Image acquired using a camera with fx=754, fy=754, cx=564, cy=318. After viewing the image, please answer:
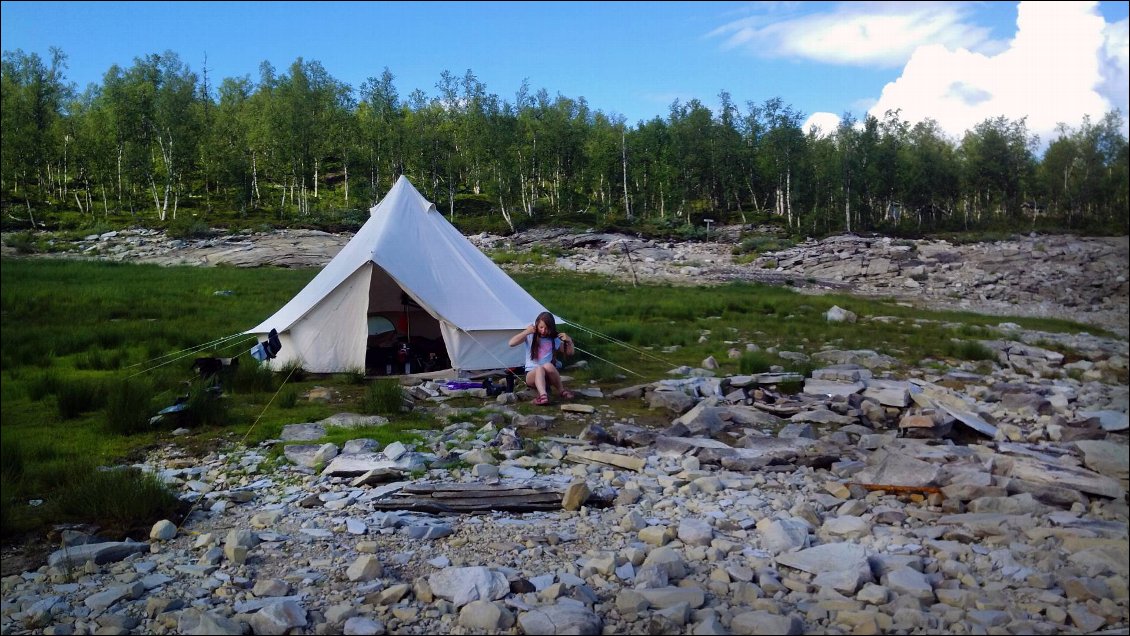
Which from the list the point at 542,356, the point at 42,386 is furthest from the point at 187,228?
the point at 542,356

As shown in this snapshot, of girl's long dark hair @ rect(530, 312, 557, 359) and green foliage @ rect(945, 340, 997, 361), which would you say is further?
green foliage @ rect(945, 340, 997, 361)

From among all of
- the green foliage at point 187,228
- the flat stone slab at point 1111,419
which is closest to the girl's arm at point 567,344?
the flat stone slab at point 1111,419

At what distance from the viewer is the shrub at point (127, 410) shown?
7863 mm

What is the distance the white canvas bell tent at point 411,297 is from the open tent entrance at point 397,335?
12.5 inches

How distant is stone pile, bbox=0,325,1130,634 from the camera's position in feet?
13.0

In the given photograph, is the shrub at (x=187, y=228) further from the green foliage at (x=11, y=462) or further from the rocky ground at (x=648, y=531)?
the green foliage at (x=11, y=462)

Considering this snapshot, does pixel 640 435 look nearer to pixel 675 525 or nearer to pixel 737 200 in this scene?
pixel 675 525

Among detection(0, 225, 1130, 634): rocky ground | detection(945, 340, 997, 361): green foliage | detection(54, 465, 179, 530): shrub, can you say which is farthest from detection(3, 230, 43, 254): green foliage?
detection(945, 340, 997, 361): green foliage

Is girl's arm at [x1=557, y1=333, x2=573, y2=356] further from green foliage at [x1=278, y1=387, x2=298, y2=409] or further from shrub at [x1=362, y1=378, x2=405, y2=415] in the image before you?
green foliage at [x1=278, y1=387, x2=298, y2=409]

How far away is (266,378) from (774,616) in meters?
8.58

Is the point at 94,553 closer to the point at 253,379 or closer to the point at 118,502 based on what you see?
the point at 118,502

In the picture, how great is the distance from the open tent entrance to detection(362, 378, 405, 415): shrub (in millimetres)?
2380

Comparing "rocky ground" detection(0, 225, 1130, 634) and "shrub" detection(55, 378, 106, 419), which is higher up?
"shrub" detection(55, 378, 106, 419)

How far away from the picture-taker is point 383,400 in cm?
919
